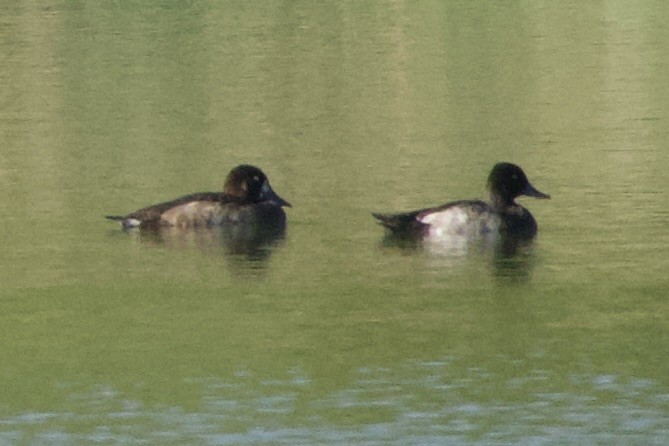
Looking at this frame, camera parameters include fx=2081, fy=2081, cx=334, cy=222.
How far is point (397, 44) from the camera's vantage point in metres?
42.8

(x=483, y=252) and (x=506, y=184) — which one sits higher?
(x=506, y=184)

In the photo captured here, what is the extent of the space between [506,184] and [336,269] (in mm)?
2949

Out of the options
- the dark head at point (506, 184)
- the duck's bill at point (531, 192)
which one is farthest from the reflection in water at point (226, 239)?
the duck's bill at point (531, 192)

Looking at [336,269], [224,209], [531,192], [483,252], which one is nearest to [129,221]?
[224,209]

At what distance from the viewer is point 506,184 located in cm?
1938

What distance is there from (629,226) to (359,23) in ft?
104

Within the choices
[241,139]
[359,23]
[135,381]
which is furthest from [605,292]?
[359,23]

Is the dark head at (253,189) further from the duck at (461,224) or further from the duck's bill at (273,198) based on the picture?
the duck at (461,224)

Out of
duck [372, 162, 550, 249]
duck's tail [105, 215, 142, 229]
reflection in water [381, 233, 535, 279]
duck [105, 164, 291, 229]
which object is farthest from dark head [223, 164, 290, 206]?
reflection in water [381, 233, 535, 279]

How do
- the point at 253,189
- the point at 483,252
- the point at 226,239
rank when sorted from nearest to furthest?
the point at 483,252 < the point at 226,239 < the point at 253,189

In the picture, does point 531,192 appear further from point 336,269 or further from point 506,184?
point 336,269

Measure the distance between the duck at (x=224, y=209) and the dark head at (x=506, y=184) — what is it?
1995mm

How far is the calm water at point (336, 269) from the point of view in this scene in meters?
12.1

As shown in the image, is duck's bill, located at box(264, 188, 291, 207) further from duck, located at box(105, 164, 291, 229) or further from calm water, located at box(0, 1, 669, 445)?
calm water, located at box(0, 1, 669, 445)
